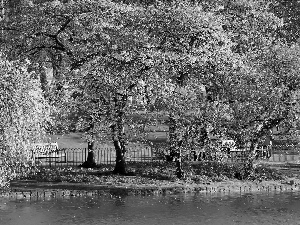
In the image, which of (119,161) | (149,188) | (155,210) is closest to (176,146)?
(149,188)

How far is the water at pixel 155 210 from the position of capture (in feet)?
112

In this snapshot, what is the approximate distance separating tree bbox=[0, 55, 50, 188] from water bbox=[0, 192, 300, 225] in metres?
3.00

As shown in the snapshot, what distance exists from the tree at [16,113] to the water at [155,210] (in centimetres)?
300

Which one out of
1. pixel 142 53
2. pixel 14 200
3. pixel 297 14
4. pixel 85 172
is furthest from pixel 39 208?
pixel 297 14

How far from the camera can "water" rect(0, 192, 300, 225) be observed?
3406 centimetres

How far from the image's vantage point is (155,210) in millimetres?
36656

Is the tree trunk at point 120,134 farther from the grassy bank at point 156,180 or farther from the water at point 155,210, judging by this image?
the water at point 155,210

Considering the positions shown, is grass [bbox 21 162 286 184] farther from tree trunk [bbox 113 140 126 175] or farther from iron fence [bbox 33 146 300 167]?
iron fence [bbox 33 146 300 167]

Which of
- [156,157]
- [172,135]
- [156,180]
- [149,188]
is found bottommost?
[149,188]

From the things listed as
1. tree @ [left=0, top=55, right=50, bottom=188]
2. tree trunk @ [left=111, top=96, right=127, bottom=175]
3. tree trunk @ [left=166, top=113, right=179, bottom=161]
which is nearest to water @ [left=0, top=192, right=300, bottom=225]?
tree @ [left=0, top=55, right=50, bottom=188]

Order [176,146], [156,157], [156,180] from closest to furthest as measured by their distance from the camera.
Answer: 1. [156,180]
2. [176,146]
3. [156,157]

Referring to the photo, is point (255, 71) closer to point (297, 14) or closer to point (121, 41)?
point (121, 41)

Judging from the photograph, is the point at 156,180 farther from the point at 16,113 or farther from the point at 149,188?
the point at 16,113

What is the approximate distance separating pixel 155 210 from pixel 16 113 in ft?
32.3
